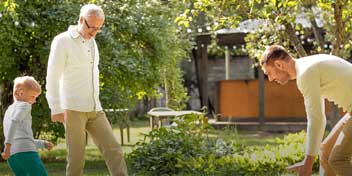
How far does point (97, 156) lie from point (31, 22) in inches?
119

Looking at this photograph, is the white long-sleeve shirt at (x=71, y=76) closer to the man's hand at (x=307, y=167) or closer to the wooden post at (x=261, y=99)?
the man's hand at (x=307, y=167)

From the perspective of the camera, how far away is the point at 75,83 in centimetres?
655

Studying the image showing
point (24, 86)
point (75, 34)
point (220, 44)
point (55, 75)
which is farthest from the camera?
point (220, 44)

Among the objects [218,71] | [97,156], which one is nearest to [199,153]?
[97,156]

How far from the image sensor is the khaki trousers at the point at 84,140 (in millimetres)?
6590

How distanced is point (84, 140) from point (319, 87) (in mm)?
2327

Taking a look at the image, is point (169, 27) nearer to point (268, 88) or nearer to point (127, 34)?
point (127, 34)

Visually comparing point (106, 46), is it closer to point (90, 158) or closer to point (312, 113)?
point (90, 158)

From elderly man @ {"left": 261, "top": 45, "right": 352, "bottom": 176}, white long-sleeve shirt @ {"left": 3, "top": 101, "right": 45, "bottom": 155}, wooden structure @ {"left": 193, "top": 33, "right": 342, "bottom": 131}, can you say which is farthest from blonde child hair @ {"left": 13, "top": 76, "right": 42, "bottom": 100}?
wooden structure @ {"left": 193, "top": 33, "right": 342, "bottom": 131}

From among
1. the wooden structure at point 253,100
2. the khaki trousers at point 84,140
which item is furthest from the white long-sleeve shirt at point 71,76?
the wooden structure at point 253,100

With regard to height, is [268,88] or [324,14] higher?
[324,14]

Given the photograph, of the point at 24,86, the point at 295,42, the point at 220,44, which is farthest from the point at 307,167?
the point at 220,44

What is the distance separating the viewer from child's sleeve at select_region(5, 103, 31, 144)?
621cm

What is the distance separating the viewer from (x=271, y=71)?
18.1 feet
